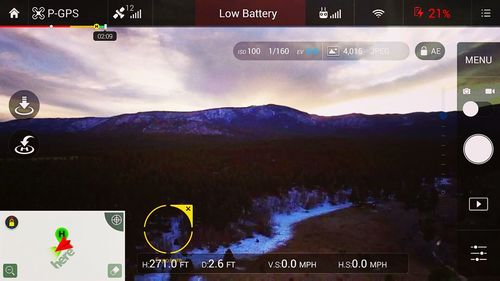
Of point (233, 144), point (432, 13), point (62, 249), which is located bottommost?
point (62, 249)

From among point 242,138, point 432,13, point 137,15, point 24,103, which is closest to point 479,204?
point 432,13

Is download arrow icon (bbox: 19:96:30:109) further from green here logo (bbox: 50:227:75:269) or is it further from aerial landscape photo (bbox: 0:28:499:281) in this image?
green here logo (bbox: 50:227:75:269)

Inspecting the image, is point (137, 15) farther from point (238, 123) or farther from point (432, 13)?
point (432, 13)

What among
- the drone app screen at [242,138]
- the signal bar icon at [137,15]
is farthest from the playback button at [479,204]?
the signal bar icon at [137,15]

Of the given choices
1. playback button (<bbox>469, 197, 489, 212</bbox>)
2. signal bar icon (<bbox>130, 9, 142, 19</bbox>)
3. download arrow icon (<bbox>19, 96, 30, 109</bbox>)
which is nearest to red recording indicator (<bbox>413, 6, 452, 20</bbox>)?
playback button (<bbox>469, 197, 489, 212</bbox>)

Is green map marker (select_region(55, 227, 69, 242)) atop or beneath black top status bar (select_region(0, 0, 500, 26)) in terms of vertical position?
beneath

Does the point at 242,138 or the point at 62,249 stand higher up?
the point at 242,138
